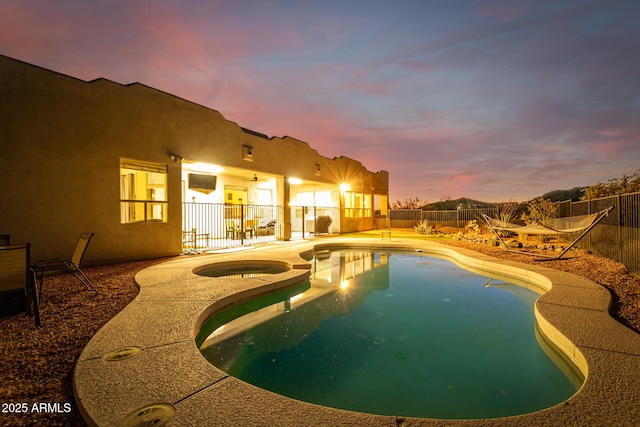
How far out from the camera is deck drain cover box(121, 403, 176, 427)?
1437 millimetres

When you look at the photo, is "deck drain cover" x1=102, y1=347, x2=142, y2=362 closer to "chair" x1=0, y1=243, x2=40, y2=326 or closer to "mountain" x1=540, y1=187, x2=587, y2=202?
"chair" x1=0, y1=243, x2=40, y2=326

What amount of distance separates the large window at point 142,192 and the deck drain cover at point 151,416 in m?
6.65

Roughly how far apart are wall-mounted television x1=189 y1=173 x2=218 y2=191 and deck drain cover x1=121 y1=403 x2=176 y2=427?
9.90 metres

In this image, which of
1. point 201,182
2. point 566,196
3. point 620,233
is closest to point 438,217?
point 620,233

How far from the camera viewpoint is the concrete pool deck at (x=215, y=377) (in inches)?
58.1

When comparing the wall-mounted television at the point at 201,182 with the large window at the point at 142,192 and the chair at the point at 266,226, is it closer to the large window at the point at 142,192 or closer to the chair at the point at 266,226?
the large window at the point at 142,192

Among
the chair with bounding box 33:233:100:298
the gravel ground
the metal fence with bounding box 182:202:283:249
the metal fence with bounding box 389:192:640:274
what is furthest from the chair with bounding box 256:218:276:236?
the metal fence with bounding box 389:192:640:274

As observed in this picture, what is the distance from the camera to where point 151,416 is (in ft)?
4.90

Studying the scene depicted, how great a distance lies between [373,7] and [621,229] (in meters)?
8.20

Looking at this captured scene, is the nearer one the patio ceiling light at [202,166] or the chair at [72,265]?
the chair at [72,265]

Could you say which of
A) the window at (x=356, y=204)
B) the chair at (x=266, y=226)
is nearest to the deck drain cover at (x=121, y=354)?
the chair at (x=266, y=226)

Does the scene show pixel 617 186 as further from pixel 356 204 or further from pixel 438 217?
pixel 356 204

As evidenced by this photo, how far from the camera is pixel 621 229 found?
5.85 meters

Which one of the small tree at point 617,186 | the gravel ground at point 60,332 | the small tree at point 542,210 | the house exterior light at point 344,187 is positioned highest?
the house exterior light at point 344,187
